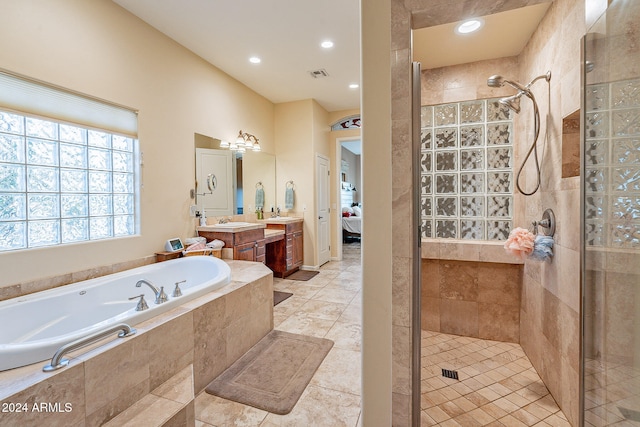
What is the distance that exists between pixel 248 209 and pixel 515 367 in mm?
3793

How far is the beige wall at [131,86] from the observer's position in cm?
187

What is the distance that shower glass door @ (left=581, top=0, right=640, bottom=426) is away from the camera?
1020 mm

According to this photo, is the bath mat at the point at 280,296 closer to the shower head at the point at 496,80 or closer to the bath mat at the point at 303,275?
the bath mat at the point at 303,275

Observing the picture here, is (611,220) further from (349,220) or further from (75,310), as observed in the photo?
(349,220)

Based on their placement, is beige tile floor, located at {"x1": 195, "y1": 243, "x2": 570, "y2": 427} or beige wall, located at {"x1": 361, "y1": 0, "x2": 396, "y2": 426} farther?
beige tile floor, located at {"x1": 195, "y1": 243, "x2": 570, "y2": 427}

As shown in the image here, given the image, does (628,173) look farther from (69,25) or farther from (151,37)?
(151,37)

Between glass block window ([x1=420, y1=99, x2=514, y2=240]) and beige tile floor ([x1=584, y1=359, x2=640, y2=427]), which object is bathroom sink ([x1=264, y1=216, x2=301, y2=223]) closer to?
glass block window ([x1=420, y1=99, x2=514, y2=240])

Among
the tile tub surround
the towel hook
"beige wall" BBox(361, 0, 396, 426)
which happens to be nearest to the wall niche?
the towel hook

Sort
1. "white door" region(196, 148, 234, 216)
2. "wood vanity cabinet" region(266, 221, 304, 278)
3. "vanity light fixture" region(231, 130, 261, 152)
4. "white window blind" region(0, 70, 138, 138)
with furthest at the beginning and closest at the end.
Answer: "wood vanity cabinet" region(266, 221, 304, 278) < "vanity light fixture" region(231, 130, 261, 152) < "white door" region(196, 148, 234, 216) < "white window blind" region(0, 70, 138, 138)

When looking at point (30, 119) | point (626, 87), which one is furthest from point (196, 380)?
point (626, 87)

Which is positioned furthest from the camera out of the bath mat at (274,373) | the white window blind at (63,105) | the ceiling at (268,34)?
the ceiling at (268,34)

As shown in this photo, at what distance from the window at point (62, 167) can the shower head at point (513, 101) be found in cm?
319

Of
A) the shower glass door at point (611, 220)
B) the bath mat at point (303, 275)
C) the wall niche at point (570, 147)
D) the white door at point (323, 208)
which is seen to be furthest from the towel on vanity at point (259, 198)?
the shower glass door at point (611, 220)

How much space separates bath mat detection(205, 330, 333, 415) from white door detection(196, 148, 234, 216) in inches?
75.1
